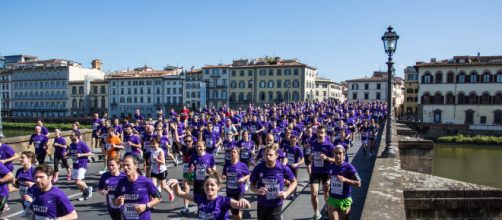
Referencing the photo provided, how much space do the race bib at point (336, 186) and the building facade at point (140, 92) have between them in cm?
8412

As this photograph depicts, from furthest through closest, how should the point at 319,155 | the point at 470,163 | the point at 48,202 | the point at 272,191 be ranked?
the point at 470,163 < the point at 319,155 < the point at 272,191 < the point at 48,202

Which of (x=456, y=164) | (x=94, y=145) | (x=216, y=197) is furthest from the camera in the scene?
(x=456, y=164)

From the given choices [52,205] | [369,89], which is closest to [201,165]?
[52,205]

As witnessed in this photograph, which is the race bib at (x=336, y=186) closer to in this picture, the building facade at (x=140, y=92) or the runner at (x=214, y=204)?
the runner at (x=214, y=204)

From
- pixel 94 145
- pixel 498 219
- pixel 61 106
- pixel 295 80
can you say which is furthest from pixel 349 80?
pixel 498 219

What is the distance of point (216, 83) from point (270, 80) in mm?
12029

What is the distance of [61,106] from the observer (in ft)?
330

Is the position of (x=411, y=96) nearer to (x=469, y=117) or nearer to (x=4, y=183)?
(x=469, y=117)

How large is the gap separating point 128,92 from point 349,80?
51.5 m

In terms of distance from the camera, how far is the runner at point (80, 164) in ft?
37.6

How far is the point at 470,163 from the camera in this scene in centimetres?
4547

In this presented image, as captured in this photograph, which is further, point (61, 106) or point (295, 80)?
point (61, 106)

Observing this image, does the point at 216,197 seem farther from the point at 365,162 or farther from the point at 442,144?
the point at 442,144

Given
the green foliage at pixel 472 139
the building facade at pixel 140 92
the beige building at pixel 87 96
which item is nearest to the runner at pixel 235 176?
the green foliage at pixel 472 139
